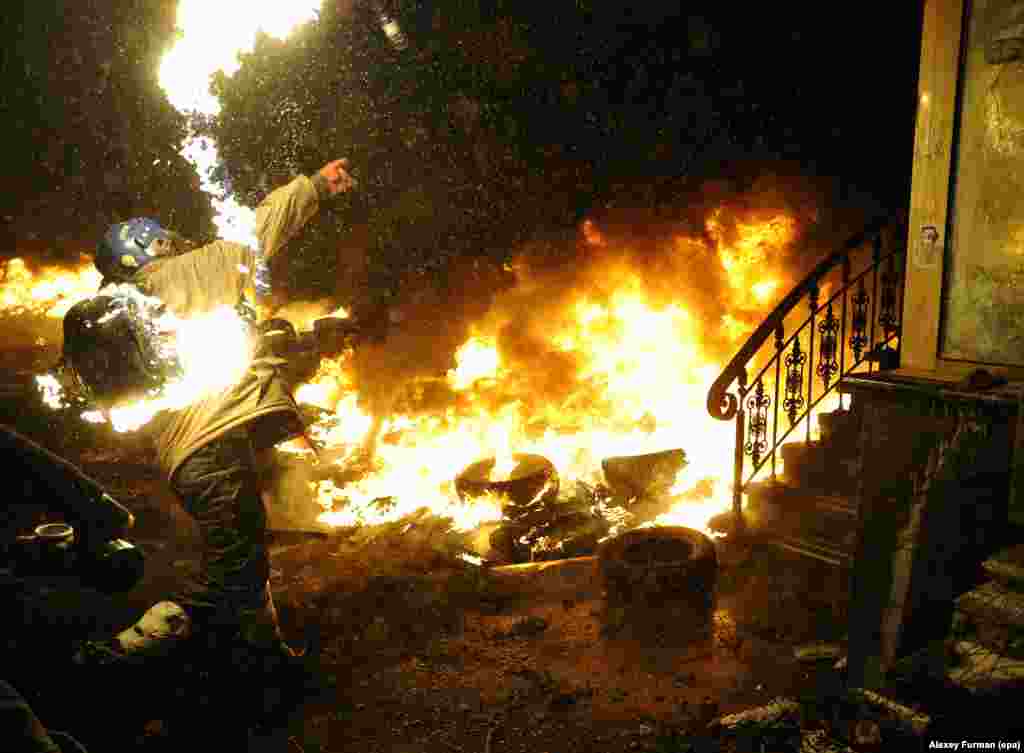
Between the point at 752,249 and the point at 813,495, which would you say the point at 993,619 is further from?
the point at 752,249

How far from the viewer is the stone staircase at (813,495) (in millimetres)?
6734

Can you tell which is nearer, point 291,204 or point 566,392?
point 291,204

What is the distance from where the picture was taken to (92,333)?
15.3ft

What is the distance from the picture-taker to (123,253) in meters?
5.15

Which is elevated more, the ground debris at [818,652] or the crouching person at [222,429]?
the crouching person at [222,429]

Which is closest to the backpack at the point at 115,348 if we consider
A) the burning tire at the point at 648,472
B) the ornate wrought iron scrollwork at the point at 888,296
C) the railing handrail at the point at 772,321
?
the railing handrail at the point at 772,321

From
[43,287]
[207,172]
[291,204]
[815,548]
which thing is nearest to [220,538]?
[291,204]

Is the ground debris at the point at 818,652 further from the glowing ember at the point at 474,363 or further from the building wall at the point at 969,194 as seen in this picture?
the glowing ember at the point at 474,363

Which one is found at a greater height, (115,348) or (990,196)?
(990,196)

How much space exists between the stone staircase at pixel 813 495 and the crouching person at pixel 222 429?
5.21 meters

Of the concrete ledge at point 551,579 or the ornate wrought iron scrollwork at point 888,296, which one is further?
the ornate wrought iron scrollwork at point 888,296

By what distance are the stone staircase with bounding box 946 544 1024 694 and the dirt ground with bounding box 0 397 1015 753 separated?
1095 millimetres

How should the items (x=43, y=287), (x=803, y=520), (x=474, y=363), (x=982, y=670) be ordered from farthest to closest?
(x=474, y=363) < (x=43, y=287) < (x=803, y=520) < (x=982, y=670)

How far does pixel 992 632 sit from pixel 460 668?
3890 mm
